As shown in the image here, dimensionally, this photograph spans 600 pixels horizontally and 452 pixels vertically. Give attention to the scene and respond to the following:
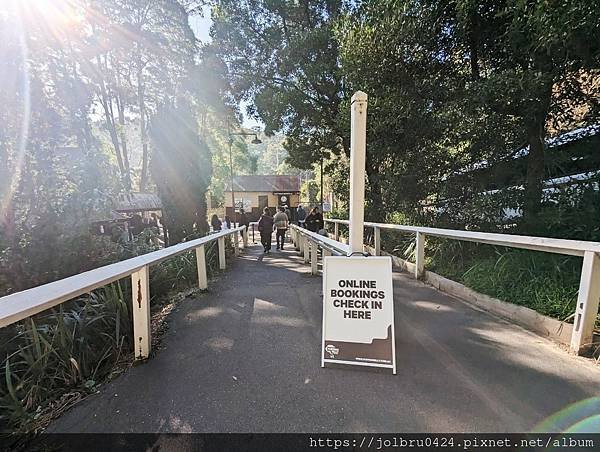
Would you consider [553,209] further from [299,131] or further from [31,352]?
[299,131]

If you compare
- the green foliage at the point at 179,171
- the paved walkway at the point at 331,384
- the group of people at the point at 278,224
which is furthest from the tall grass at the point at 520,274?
the green foliage at the point at 179,171

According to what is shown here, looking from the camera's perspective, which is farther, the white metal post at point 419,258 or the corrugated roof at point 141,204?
the corrugated roof at point 141,204

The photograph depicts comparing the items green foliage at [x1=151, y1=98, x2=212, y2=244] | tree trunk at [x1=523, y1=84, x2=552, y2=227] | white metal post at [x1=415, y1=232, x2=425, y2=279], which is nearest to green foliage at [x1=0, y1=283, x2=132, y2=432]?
white metal post at [x1=415, y1=232, x2=425, y2=279]

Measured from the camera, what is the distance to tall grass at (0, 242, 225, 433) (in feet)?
6.39

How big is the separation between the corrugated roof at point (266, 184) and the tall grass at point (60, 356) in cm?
3228

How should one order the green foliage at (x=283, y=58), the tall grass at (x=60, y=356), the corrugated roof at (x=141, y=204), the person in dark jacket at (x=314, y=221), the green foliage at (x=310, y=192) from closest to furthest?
the tall grass at (x=60, y=356), the green foliage at (x=283, y=58), the person in dark jacket at (x=314, y=221), the corrugated roof at (x=141, y=204), the green foliage at (x=310, y=192)

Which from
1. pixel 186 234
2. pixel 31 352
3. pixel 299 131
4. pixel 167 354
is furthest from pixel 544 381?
pixel 299 131

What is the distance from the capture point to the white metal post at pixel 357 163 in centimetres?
239

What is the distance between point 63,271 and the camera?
3.97 m

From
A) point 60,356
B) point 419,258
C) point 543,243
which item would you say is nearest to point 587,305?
point 543,243

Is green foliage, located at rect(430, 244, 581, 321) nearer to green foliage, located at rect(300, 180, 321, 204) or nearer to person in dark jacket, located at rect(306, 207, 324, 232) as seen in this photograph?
person in dark jacket, located at rect(306, 207, 324, 232)

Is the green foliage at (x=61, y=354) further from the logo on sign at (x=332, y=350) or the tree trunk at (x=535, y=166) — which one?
the tree trunk at (x=535, y=166)

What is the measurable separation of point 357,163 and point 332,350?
60.7 inches

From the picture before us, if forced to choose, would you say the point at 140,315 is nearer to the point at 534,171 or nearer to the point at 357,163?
the point at 357,163
